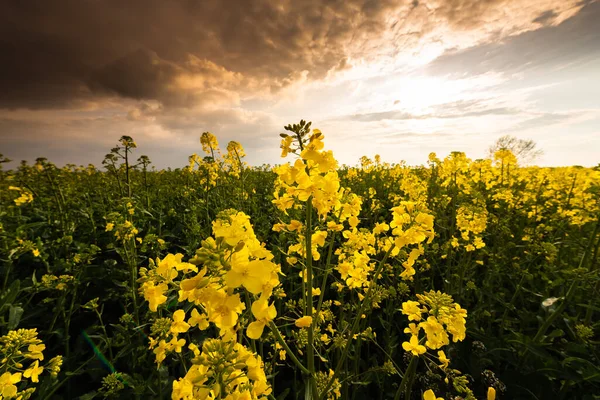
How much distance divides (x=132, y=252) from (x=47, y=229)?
3.15m

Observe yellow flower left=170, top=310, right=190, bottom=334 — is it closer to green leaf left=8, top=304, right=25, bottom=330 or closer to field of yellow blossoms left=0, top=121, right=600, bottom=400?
field of yellow blossoms left=0, top=121, right=600, bottom=400

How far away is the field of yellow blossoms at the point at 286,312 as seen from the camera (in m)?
1.31

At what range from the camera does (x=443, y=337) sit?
5.43 ft

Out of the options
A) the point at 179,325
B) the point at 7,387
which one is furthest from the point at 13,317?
the point at 179,325

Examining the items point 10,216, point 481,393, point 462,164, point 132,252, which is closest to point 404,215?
point 481,393

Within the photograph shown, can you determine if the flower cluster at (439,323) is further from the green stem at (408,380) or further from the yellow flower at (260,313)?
the yellow flower at (260,313)

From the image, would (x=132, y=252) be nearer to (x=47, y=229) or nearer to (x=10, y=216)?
(x=47, y=229)

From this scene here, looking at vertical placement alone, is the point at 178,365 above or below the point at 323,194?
below

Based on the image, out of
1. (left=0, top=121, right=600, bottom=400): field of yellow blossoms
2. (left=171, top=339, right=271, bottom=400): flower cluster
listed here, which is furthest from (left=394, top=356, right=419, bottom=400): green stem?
(left=171, top=339, right=271, bottom=400): flower cluster

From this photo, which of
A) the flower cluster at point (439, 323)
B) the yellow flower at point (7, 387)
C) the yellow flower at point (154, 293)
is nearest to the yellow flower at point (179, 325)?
the yellow flower at point (154, 293)

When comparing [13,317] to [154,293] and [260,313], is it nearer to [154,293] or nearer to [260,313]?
[154,293]

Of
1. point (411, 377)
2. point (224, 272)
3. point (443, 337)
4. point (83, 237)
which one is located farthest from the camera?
point (83, 237)

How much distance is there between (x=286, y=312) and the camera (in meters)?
3.66

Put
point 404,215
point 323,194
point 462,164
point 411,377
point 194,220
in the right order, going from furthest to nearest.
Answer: point 462,164, point 194,220, point 411,377, point 404,215, point 323,194
